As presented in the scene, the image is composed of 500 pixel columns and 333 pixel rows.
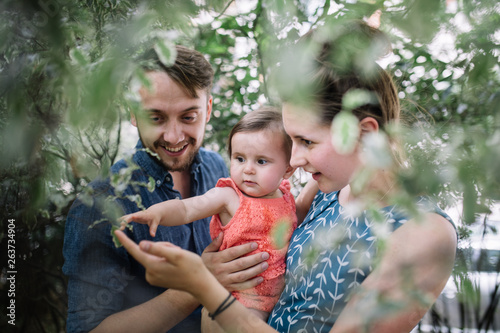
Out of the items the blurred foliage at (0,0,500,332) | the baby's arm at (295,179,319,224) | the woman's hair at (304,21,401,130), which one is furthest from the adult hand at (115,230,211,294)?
the baby's arm at (295,179,319,224)

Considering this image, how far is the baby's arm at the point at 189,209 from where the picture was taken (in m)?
1.44

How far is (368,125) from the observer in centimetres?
139

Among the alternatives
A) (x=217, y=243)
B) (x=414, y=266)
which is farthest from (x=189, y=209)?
(x=414, y=266)

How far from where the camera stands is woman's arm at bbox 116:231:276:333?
110 cm

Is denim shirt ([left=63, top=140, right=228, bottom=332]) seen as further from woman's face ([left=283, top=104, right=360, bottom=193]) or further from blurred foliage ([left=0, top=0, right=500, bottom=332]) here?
woman's face ([left=283, top=104, right=360, bottom=193])

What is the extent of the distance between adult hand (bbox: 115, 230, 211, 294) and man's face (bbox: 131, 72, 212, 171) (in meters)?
0.89

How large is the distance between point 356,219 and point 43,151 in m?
1.14

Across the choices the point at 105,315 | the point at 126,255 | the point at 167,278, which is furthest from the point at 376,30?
the point at 105,315

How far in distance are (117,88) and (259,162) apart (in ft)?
3.77

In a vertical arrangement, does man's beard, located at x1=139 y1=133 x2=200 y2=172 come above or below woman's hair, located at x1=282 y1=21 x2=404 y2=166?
below

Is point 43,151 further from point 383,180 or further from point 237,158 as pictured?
point 383,180

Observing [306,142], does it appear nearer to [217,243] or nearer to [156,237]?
[217,243]

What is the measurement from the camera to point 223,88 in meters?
2.75

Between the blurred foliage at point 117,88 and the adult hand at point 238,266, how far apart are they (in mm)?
691
